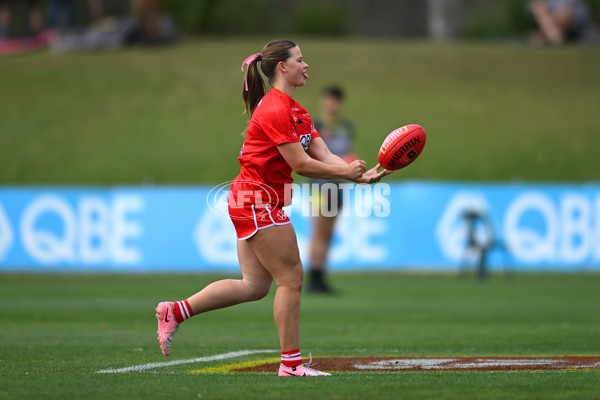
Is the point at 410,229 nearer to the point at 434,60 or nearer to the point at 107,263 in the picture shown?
the point at 107,263

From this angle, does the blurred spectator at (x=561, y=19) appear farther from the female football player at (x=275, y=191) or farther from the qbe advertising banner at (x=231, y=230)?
the female football player at (x=275, y=191)

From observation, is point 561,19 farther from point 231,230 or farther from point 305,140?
point 305,140

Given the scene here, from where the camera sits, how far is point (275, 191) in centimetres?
604

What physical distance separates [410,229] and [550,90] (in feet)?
46.8

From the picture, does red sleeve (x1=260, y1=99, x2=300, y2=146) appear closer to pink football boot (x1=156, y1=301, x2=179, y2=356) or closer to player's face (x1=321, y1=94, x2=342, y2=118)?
pink football boot (x1=156, y1=301, x2=179, y2=356)

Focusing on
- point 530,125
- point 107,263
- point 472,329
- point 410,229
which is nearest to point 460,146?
point 530,125

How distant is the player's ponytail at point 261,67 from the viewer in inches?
244

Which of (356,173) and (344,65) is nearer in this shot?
(356,173)

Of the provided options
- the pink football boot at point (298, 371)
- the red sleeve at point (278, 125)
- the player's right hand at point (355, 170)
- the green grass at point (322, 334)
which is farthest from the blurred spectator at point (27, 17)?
the pink football boot at point (298, 371)

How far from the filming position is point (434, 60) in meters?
33.4

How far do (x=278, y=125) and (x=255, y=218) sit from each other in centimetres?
61

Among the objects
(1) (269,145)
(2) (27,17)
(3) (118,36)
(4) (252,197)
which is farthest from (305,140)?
(2) (27,17)

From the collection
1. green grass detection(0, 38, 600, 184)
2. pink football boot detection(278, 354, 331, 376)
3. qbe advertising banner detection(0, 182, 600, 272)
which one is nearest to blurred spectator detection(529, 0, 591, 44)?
green grass detection(0, 38, 600, 184)

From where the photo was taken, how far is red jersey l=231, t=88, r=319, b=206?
19.5 ft
